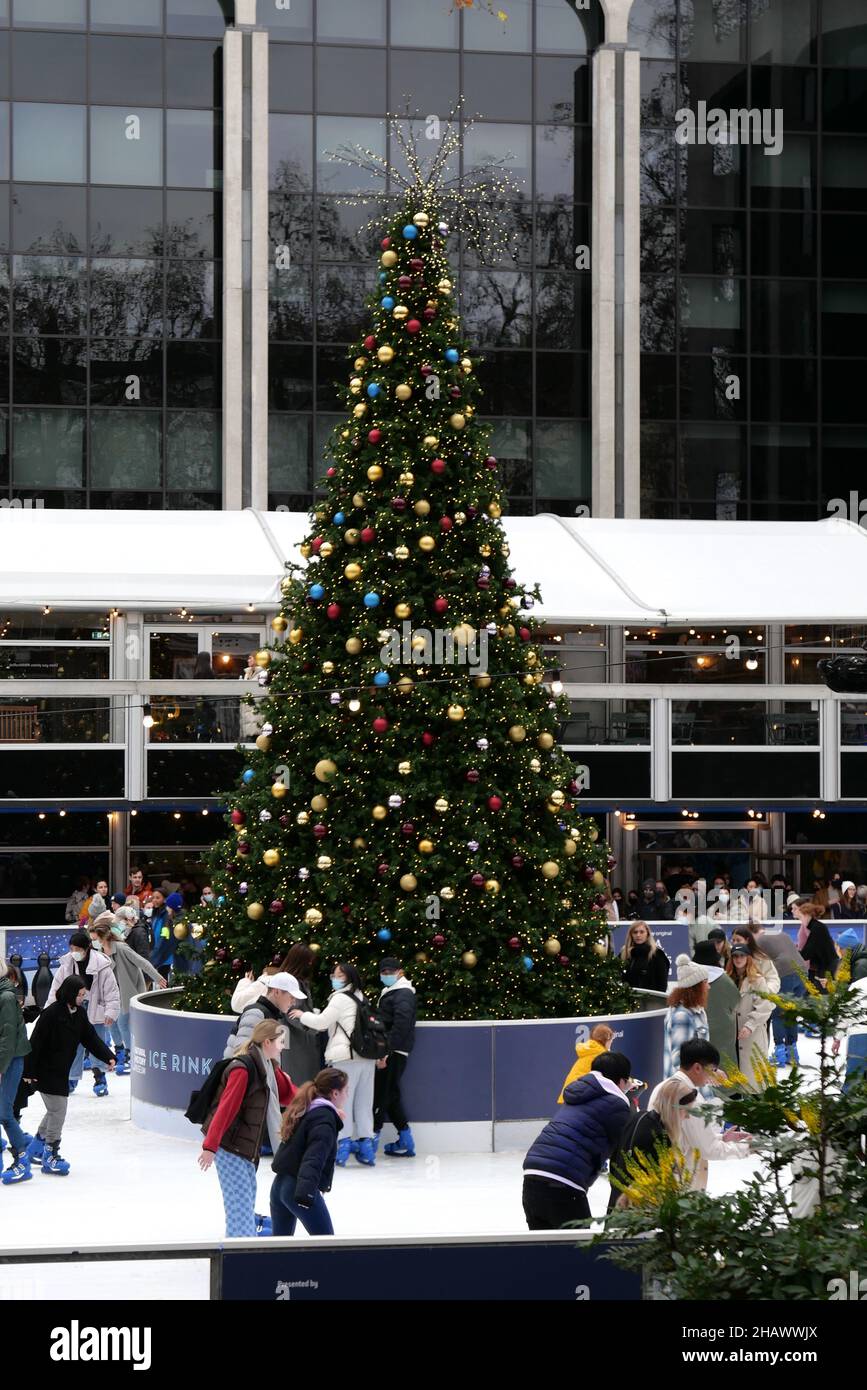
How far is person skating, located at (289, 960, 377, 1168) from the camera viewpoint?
12.4m

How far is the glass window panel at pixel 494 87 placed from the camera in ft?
122

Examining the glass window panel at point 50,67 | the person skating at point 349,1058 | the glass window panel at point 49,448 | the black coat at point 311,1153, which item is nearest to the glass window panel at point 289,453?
the glass window panel at point 49,448

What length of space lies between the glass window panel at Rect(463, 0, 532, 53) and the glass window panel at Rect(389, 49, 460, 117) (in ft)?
2.03

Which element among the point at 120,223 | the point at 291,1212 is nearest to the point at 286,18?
the point at 120,223

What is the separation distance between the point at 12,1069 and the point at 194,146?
93.1 feet

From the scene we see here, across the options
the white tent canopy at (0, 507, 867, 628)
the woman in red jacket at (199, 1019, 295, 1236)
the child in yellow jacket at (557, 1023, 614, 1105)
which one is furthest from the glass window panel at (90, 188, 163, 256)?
the woman in red jacket at (199, 1019, 295, 1236)

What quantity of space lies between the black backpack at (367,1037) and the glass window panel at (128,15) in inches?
1146

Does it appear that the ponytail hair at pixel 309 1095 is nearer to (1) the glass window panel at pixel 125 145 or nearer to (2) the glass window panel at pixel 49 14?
(1) the glass window panel at pixel 125 145

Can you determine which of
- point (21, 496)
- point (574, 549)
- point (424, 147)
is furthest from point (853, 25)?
point (21, 496)

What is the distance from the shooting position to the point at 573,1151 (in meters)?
7.78

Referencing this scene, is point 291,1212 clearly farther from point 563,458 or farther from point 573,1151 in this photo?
point 563,458

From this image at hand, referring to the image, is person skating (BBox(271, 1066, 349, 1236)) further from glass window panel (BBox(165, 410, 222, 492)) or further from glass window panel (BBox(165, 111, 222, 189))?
glass window panel (BBox(165, 111, 222, 189))

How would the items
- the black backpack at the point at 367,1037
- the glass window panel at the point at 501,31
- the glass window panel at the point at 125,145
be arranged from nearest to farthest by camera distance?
the black backpack at the point at 367,1037 < the glass window panel at the point at 125,145 < the glass window panel at the point at 501,31
